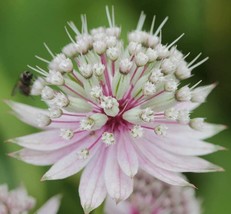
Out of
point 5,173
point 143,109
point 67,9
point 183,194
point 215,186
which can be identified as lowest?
point 215,186

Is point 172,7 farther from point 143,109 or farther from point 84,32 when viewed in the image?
point 143,109

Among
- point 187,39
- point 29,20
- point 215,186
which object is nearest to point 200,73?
point 187,39

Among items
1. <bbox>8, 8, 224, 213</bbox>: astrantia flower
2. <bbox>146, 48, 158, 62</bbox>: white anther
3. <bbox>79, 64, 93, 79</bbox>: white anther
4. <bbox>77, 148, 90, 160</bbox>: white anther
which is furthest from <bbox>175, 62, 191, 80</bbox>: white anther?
<bbox>77, 148, 90, 160</bbox>: white anther

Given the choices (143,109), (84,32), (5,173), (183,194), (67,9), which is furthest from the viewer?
(67,9)

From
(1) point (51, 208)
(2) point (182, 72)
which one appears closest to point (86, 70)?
(2) point (182, 72)

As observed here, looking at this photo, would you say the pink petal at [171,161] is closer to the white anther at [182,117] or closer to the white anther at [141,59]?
the white anther at [182,117]

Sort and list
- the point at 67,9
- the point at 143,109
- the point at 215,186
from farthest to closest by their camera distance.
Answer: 1. the point at 67,9
2. the point at 215,186
3. the point at 143,109

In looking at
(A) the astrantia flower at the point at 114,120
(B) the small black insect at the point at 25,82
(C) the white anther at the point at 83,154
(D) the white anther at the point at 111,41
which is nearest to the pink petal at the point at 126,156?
(A) the astrantia flower at the point at 114,120

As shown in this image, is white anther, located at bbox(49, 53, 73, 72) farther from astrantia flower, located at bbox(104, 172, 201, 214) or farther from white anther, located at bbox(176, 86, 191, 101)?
astrantia flower, located at bbox(104, 172, 201, 214)
